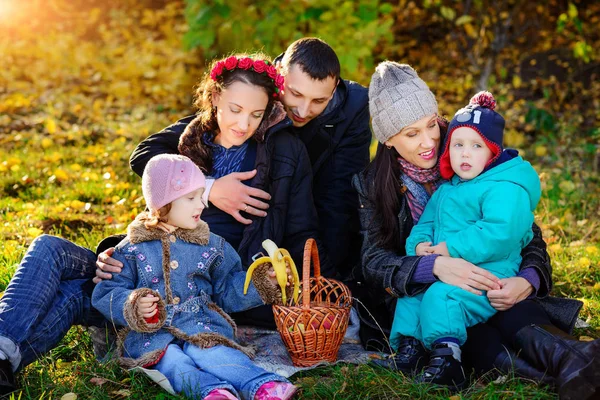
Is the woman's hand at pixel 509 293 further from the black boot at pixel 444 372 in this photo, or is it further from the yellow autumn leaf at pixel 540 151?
the yellow autumn leaf at pixel 540 151

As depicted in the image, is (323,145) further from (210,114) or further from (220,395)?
(220,395)

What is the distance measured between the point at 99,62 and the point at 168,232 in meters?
6.68

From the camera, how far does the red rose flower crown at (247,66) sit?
11.5ft

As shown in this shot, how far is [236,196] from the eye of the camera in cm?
355

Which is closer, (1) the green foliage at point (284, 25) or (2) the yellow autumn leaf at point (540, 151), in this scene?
(2) the yellow autumn leaf at point (540, 151)

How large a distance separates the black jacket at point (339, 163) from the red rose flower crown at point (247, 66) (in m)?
0.47

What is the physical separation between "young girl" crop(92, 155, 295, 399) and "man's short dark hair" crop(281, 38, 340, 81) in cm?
85

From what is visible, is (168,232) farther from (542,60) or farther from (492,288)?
(542,60)

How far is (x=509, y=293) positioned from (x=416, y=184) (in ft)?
2.26

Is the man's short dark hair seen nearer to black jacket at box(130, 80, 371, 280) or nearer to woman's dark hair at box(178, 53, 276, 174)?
woman's dark hair at box(178, 53, 276, 174)

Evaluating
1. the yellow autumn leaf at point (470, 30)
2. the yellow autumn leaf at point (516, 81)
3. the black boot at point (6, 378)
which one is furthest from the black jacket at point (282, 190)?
the yellow autumn leaf at point (516, 81)

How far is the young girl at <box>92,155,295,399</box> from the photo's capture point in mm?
2938

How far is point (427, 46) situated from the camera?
28.9 feet

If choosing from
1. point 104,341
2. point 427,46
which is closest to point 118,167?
point 104,341
